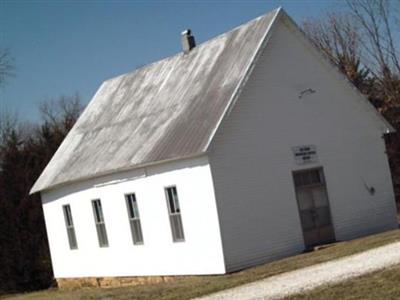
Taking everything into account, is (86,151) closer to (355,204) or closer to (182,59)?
(182,59)

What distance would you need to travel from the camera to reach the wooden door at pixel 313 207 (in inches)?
869

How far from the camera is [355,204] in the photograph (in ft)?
77.6

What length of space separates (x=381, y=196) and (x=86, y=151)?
10567 millimetres

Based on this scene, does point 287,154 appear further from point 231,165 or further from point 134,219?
point 134,219

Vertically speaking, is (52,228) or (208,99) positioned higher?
(208,99)


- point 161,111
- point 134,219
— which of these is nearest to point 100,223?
point 134,219

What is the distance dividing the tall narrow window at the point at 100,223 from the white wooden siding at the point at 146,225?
0.71 ft

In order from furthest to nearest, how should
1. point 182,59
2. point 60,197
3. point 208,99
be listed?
1. point 60,197
2. point 182,59
3. point 208,99

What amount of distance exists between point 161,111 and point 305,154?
494 cm

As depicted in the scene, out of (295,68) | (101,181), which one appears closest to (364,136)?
(295,68)

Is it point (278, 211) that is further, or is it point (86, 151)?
point (86, 151)

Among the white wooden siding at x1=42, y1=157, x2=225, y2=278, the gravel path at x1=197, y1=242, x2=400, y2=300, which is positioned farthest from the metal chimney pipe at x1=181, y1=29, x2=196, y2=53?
the gravel path at x1=197, y1=242, x2=400, y2=300

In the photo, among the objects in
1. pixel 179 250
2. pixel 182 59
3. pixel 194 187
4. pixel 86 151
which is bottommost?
pixel 179 250

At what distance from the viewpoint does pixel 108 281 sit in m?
25.5
